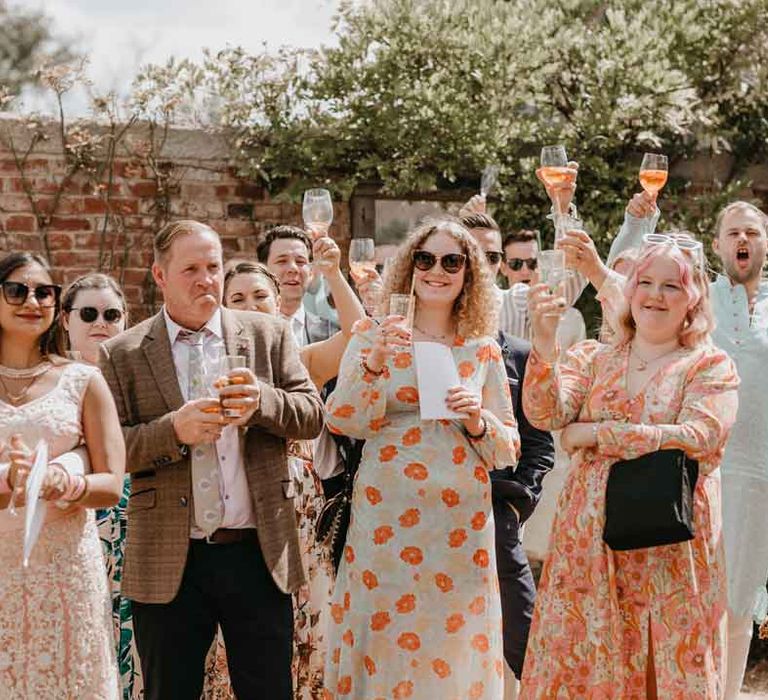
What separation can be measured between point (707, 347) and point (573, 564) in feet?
3.18

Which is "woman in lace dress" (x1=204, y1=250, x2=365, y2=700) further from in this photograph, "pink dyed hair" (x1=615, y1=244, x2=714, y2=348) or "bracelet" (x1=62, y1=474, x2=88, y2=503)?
"bracelet" (x1=62, y1=474, x2=88, y2=503)

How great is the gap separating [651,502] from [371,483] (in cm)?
109

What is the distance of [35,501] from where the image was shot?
12.1 ft

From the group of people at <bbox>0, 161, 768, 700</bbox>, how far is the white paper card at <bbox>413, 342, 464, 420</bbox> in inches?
2.1

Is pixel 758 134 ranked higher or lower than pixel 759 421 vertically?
higher

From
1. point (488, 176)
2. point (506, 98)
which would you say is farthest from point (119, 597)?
point (506, 98)

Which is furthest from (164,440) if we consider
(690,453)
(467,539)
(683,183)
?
(683,183)

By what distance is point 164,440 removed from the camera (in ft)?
13.8

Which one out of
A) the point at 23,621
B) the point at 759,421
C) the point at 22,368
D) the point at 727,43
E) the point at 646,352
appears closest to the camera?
the point at 23,621

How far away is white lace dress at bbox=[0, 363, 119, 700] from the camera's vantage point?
399 cm

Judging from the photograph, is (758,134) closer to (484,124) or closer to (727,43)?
(727,43)

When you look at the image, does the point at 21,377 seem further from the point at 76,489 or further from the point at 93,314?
the point at 93,314

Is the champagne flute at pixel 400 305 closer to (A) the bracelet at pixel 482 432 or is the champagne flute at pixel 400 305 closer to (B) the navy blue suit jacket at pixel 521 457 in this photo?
(A) the bracelet at pixel 482 432

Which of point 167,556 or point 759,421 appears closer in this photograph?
point 167,556
